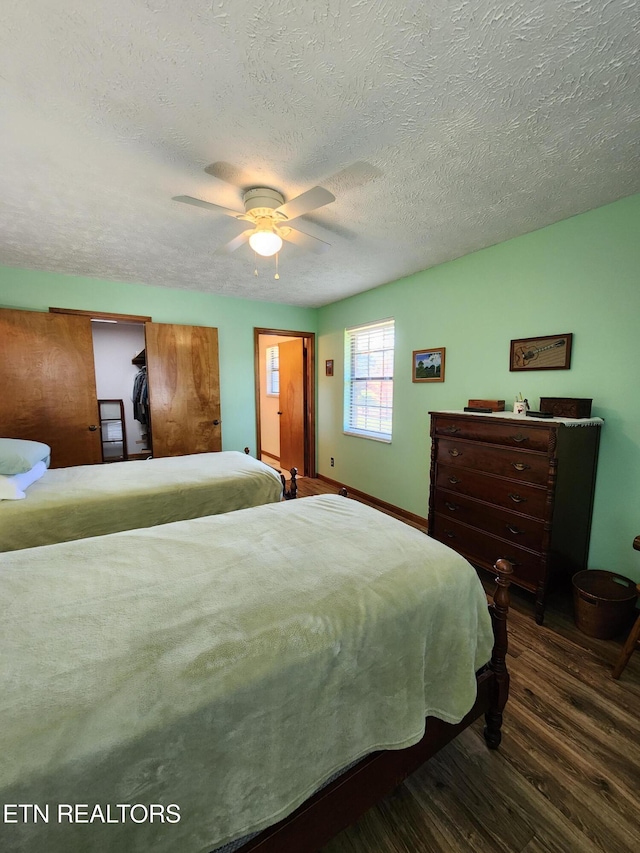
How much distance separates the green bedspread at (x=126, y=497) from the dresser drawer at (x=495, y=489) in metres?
1.33

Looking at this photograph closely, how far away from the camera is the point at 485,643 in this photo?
125 cm

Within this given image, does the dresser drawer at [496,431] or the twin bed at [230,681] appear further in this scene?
the dresser drawer at [496,431]

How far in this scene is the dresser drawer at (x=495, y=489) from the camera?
208 cm

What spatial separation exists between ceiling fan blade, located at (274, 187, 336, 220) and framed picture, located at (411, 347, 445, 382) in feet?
6.29

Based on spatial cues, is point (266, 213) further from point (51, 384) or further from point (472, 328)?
point (51, 384)

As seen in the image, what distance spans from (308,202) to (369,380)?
261 cm

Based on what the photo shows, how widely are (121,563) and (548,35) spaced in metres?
2.29

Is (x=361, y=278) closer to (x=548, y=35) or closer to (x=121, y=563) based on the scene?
(x=548, y=35)

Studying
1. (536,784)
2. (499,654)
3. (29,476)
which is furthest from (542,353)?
(29,476)

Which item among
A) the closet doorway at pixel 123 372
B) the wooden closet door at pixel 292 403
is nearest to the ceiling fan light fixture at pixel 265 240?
the wooden closet door at pixel 292 403

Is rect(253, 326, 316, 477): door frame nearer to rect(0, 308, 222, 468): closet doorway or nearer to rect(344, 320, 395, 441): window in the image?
rect(0, 308, 222, 468): closet doorway

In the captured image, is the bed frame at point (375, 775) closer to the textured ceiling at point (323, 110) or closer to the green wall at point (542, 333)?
the green wall at point (542, 333)

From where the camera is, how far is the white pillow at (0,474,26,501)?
195cm

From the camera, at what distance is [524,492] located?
213 centimetres
